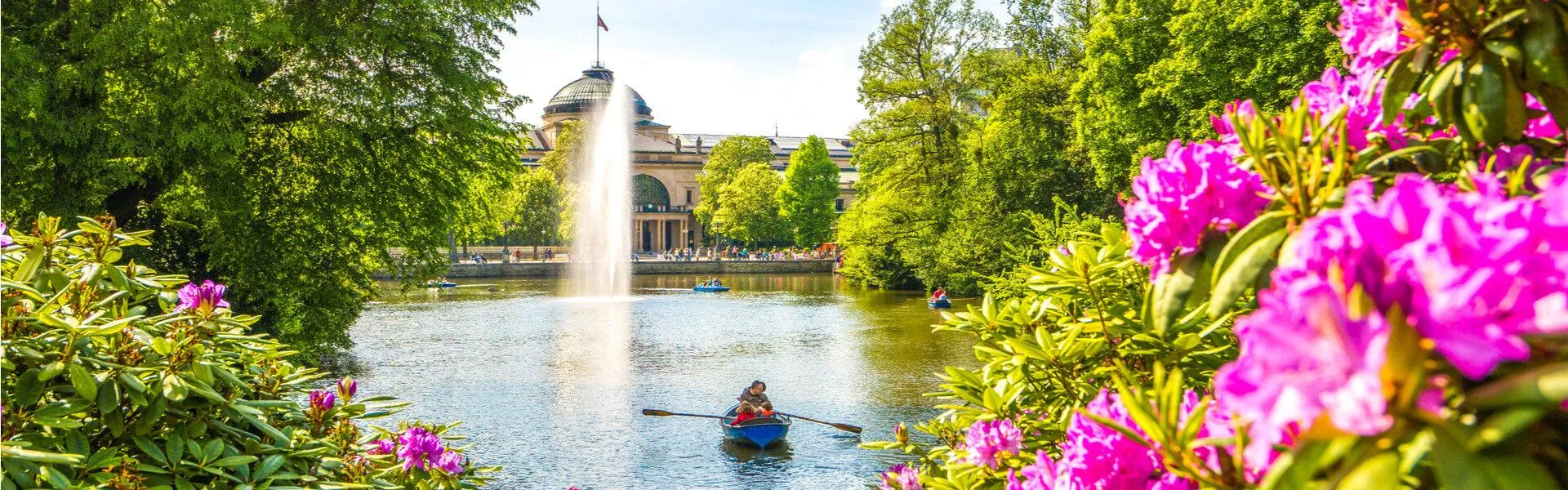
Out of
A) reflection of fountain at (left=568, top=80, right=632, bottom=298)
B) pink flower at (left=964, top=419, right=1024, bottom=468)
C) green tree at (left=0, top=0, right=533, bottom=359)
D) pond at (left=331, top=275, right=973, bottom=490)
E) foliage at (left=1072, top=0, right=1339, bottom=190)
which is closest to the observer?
pink flower at (left=964, top=419, right=1024, bottom=468)

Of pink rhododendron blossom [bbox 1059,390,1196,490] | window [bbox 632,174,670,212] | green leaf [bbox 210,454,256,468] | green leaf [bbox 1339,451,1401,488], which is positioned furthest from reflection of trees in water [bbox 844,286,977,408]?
window [bbox 632,174,670,212]

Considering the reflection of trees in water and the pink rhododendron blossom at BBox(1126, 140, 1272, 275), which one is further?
the reflection of trees in water

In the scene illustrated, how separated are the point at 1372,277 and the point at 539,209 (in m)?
72.0

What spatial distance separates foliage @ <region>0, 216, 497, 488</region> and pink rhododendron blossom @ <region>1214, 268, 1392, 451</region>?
8.16ft

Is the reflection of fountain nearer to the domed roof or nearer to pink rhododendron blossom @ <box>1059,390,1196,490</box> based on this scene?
the domed roof

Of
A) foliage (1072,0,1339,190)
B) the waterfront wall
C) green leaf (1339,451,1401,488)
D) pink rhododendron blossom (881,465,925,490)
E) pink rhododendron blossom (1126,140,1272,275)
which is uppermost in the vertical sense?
foliage (1072,0,1339,190)

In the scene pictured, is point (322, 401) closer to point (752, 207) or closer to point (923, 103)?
point (923, 103)

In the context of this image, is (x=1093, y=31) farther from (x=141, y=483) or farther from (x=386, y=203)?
(x=141, y=483)

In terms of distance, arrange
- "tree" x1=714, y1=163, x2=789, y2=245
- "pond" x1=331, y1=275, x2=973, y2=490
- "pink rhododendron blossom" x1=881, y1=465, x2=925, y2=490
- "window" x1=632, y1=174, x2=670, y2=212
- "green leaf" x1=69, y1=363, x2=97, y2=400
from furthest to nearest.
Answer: "window" x1=632, y1=174, x2=670, y2=212 < "tree" x1=714, y1=163, x2=789, y2=245 < "pond" x1=331, y1=275, x2=973, y2=490 < "pink rhododendron blossom" x1=881, y1=465, x2=925, y2=490 < "green leaf" x1=69, y1=363, x2=97, y2=400

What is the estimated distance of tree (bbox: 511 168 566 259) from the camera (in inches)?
2778

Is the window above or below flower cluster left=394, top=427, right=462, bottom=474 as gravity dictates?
above

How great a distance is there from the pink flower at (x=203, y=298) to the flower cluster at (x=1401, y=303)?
3.51 metres

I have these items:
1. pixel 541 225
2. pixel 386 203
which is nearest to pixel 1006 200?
pixel 386 203

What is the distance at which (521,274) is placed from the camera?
208ft
